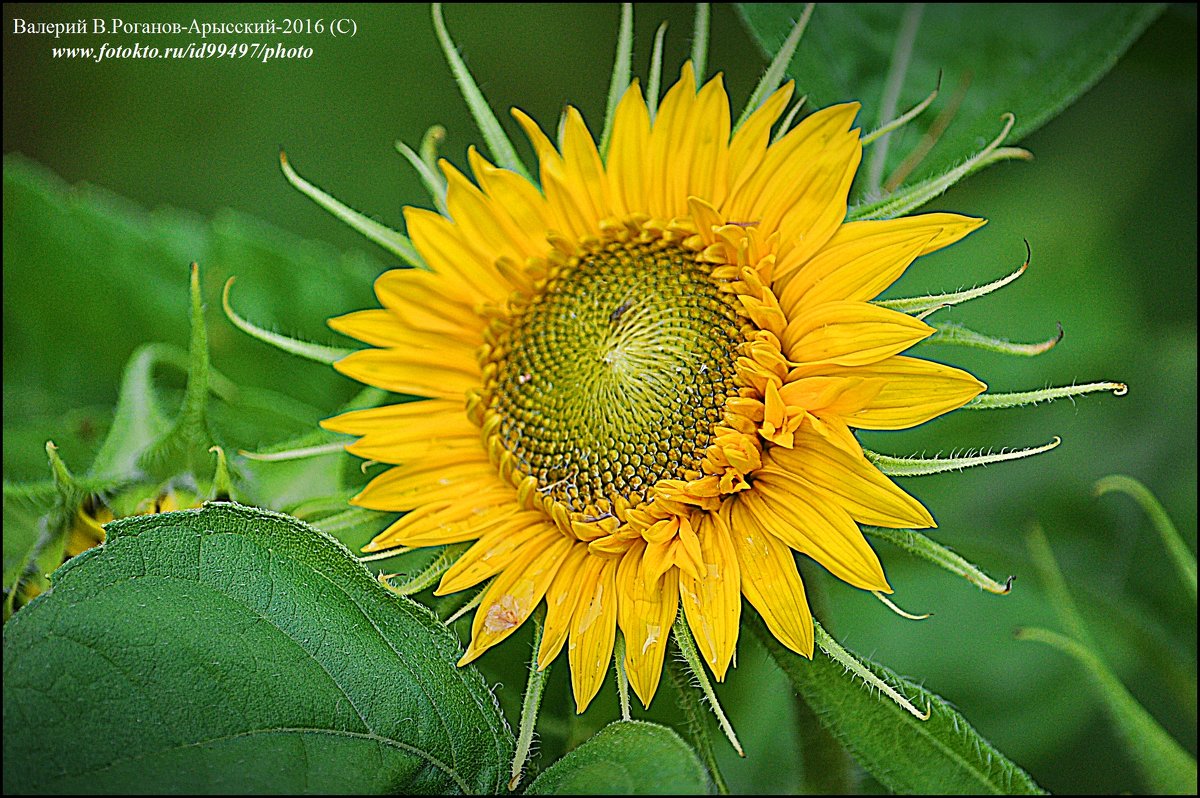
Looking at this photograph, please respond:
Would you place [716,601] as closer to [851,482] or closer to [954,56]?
[851,482]

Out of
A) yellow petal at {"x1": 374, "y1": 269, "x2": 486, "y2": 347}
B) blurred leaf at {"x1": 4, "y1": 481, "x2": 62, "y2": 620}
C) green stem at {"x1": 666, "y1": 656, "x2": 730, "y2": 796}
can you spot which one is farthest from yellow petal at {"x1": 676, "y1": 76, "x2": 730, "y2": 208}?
blurred leaf at {"x1": 4, "y1": 481, "x2": 62, "y2": 620}

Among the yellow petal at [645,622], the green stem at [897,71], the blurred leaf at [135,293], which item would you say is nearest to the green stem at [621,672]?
the yellow petal at [645,622]

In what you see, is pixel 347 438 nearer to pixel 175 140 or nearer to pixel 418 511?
pixel 418 511

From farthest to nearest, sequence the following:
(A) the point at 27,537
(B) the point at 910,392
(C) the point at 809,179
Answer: (A) the point at 27,537, (C) the point at 809,179, (B) the point at 910,392

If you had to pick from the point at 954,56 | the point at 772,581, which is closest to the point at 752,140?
the point at 772,581

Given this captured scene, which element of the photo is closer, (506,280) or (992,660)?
(506,280)

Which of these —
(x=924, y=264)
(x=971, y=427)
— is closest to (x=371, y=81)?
(x=924, y=264)
